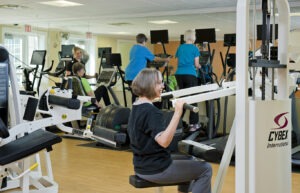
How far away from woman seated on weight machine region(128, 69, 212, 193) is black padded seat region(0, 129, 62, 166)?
2.80 feet

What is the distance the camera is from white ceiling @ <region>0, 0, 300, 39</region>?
7.30 meters

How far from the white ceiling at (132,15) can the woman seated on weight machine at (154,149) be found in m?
4.55

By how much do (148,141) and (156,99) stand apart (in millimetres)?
312

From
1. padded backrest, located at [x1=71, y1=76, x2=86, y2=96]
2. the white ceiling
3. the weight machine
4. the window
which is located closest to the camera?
the weight machine

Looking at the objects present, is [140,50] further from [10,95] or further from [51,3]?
[10,95]

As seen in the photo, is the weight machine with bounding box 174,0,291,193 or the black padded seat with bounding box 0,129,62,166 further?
the black padded seat with bounding box 0,129,62,166

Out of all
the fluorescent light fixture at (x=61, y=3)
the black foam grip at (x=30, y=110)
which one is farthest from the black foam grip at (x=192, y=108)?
the fluorescent light fixture at (x=61, y=3)

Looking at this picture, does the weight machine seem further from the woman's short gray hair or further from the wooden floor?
the woman's short gray hair

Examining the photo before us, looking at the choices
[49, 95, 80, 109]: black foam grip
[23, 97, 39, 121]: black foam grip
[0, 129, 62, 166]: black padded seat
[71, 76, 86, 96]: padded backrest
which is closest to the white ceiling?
[71, 76, 86, 96]: padded backrest

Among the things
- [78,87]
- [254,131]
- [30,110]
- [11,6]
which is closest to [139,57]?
[78,87]

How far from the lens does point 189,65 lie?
657cm

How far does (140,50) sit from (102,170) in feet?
7.87

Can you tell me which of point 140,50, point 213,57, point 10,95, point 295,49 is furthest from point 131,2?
point 295,49

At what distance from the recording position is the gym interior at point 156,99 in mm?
2477
